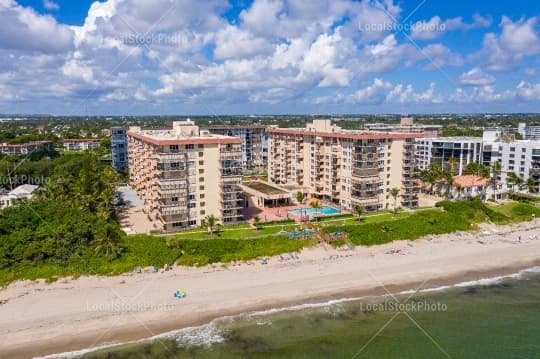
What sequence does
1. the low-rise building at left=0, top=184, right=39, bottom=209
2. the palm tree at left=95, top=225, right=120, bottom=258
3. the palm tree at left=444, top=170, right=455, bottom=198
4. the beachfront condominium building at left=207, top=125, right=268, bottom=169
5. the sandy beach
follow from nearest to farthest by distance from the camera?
the sandy beach
the palm tree at left=95, top=225, right=120, bottom=258
the low-rise building at left=0, top=184, right=39, bottom=209
the palm tree at left=444, top=170, right=455, bottom=198
the beachfront condominium building at left=207, top=125, right=268, bottom=169

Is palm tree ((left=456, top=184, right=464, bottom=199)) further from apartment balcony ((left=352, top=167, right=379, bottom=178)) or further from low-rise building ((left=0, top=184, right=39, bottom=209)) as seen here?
low-rise building ((left=0, top=184, right=39, bottom=209))

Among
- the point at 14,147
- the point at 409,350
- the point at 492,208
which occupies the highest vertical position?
the point at 14,147

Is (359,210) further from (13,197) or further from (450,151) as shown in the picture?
(13,197)

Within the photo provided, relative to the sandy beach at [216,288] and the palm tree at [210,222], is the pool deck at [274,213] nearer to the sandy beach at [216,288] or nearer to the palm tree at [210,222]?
the palm tree at [210,222]

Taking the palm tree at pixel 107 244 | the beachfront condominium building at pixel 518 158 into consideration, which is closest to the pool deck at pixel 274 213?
the palm tree at pixel 107 244

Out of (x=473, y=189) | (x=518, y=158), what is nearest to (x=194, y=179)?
(x=473, y=189)

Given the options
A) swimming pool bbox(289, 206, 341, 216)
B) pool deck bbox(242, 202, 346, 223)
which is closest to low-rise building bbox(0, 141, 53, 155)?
pool deck bbox(242, 202, 346, 223)

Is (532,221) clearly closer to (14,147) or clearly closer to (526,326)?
(526,326)

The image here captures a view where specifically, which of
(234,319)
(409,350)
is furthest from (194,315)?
(409,350)
